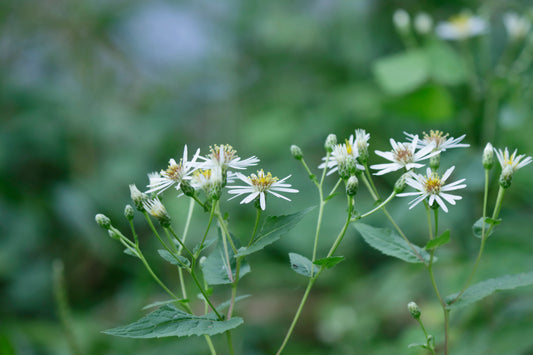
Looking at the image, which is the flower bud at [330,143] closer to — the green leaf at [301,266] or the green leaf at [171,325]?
the green leaf at [301,266]

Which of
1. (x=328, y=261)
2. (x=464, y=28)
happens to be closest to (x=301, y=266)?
(x=328, y=261)

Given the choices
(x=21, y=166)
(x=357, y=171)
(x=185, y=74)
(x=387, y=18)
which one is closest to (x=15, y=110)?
(x=21, y=166)

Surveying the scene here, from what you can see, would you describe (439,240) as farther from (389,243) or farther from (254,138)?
(254,138)

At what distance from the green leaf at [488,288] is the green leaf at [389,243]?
10 cm

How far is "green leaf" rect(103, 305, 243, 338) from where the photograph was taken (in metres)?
0.75

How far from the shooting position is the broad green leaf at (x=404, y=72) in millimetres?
1998

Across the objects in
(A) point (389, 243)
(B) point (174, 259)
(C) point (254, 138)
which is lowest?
(A) point (389, 243)

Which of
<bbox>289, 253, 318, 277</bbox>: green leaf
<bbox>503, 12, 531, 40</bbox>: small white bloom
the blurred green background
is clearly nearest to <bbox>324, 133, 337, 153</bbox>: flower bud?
<bbox>289, 253, 318, 277</bbox>: green leaf

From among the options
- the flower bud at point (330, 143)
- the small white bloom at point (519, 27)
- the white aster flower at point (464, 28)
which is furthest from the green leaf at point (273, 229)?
the small white bloom at point (519, 27)

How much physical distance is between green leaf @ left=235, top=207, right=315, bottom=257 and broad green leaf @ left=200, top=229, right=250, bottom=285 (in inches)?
3.9

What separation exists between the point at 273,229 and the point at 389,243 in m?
0.26

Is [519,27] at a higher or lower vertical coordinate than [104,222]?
higher

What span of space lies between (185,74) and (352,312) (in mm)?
2910

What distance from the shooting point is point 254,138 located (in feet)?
10.5
